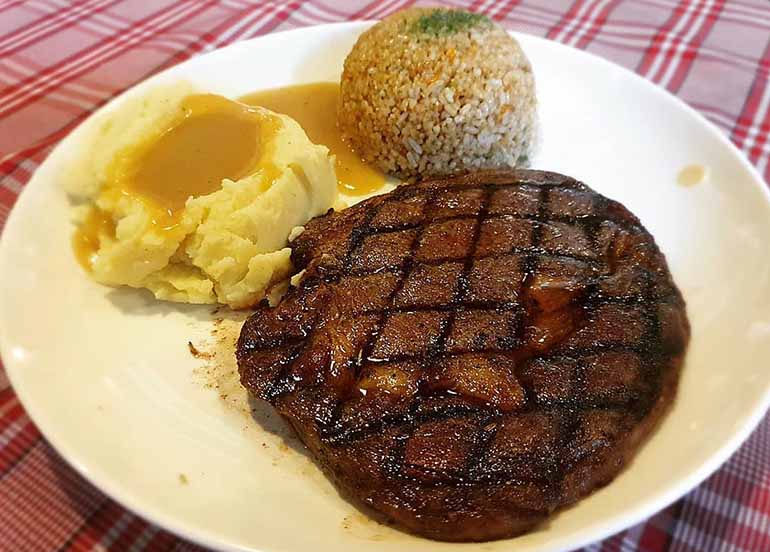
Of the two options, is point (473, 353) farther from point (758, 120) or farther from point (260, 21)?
point (260, 21)

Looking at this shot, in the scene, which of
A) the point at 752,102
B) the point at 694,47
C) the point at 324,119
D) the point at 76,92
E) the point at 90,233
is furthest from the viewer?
the point at 694,47

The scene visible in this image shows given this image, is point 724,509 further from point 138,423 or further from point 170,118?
point 170,118

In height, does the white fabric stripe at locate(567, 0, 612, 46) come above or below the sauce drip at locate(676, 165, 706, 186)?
below

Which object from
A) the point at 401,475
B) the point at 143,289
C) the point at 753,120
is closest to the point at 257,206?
the point at 143,289

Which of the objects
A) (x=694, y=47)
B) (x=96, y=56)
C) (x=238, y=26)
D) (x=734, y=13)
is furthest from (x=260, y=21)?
(x=734, y=13)

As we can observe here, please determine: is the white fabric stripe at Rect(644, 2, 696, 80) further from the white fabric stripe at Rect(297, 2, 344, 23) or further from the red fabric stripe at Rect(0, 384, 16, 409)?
the red fabric stripe at Rect(0, 384, 16, 409)

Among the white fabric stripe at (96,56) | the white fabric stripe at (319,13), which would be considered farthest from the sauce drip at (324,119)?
the white fabric stripe at (96,56)

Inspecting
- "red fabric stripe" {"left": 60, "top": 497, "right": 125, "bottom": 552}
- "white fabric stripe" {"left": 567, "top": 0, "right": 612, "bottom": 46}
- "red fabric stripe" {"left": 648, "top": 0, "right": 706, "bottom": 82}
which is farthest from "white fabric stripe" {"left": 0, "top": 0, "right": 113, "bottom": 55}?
"red fabric stripe" {"left": 648, "top": 0, "right": 706, "bottom": 82}
